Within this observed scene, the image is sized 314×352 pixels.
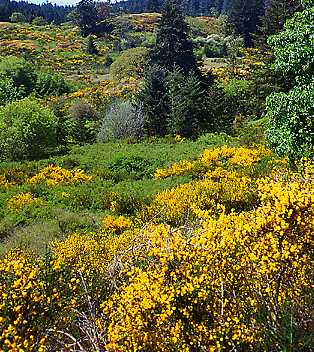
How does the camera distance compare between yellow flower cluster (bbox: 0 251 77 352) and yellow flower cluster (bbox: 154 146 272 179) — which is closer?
yellow flower cluster (bbox: 0 251 77 352)

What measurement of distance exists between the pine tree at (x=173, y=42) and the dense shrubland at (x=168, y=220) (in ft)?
14.2

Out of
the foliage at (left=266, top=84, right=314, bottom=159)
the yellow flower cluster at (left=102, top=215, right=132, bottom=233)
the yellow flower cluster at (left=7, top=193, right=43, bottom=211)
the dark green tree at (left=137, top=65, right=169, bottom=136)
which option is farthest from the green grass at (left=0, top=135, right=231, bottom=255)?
the dark green tree at (left=137, top=65, right=169, bottom=136)

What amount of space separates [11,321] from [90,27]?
268ft

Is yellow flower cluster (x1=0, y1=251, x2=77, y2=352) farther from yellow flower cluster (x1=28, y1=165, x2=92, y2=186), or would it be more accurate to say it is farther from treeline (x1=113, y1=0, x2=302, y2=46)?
treeline (x1=113, y1=0, x2=302, y2=46)

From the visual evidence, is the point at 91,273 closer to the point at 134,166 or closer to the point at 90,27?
the point at 134,166

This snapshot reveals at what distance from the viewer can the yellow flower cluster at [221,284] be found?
330 centimetres

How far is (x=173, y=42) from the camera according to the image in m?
36.5

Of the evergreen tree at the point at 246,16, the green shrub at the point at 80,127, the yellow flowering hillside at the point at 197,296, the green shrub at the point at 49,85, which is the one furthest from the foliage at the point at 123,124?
the evergreen tree at the point at 246,16

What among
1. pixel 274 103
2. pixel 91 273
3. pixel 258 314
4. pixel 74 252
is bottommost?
pixel 74 252

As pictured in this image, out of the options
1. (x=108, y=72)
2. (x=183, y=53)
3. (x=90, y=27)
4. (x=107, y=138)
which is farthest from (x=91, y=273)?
(x=90, y=27)

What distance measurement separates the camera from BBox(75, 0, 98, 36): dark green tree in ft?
254

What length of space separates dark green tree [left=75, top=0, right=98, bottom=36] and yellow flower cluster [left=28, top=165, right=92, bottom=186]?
67689 millimetres

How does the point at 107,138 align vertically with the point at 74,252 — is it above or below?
below

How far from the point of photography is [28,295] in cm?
406
